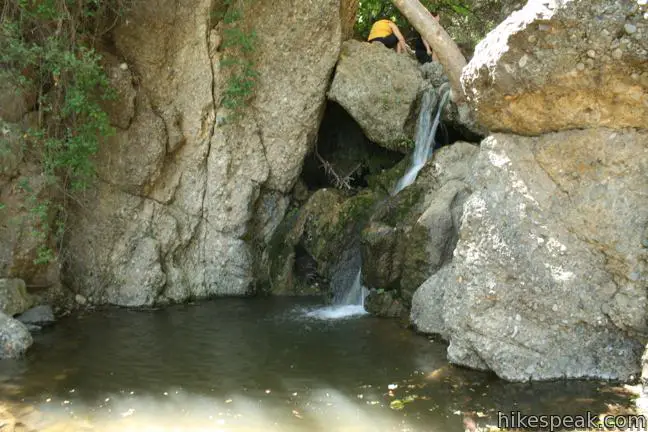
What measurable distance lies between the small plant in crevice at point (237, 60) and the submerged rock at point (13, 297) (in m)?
3.82

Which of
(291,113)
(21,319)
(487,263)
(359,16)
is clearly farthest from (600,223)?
(359,16)

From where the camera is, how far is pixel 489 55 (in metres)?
5.36

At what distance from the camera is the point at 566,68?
16.6 ft

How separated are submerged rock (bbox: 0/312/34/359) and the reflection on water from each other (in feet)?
0.70

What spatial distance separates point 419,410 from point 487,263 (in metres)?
1.46

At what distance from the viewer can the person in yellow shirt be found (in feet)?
35.9

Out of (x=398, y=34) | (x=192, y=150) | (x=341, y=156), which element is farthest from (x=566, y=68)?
(x=398, y=34)

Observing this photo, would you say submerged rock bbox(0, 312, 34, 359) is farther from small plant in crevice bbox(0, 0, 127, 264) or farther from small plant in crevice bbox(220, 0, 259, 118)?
small plant in crevice bbox(220, 0, 259, 118)

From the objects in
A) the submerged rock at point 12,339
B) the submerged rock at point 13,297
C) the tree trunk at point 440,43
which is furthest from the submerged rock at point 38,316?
the tree trunk at point 440,43

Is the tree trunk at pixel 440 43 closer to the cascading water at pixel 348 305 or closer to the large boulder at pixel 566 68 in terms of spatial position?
the cascading water at pixel 348 305

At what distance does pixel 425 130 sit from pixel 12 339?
6374 millimetres

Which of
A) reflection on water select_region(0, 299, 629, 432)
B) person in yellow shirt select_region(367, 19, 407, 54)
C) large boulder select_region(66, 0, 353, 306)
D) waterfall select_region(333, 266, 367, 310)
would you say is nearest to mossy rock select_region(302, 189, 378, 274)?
waterfall select_region(333, 266, 367, 310)

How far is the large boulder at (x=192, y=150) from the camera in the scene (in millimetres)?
9031

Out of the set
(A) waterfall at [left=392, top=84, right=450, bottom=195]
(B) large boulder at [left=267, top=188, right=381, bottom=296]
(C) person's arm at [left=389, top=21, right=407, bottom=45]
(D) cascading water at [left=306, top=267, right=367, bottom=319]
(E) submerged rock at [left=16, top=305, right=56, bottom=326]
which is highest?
(C) person's arm at [left=389, top=21, right=407, bottom=45]
